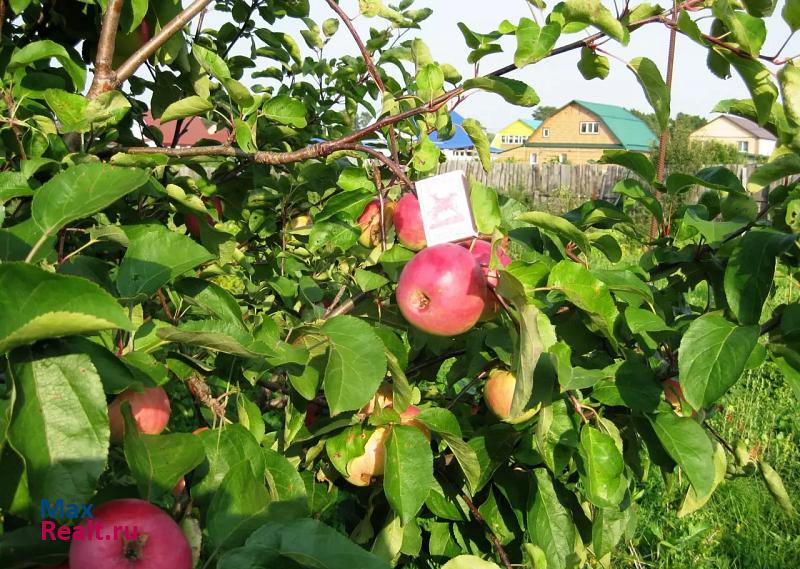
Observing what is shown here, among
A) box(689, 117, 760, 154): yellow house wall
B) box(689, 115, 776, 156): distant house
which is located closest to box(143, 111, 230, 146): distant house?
box(689, 115, 776, 156): distant house

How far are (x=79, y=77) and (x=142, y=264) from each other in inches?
17.9

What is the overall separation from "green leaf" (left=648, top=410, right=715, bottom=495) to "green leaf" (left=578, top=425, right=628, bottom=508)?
0.28 ft

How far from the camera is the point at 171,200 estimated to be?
1.36 metres

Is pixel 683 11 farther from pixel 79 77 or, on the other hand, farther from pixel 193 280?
pixel 79 77

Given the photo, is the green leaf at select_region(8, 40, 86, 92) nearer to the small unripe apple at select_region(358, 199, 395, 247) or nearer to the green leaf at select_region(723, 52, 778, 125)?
the small unripe apple at select_region(358, 199, 395, 247)

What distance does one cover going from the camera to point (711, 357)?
3.21 ft

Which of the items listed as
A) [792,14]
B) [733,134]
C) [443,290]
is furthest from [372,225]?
[733,134]

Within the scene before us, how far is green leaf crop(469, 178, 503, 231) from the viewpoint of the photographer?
1.05m

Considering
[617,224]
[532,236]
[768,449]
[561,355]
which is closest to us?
[561,355]

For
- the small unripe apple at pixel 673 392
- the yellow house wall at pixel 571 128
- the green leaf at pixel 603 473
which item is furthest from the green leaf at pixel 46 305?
the yellow house wall at pixel 571 128

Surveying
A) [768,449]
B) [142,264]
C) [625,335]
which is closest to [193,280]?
[142,264]

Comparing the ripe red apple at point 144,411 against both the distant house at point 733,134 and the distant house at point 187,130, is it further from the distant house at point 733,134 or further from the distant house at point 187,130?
the distant house at point 733,134

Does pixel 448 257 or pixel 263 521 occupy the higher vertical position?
pixel 448 257

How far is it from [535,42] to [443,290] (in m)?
0.38
